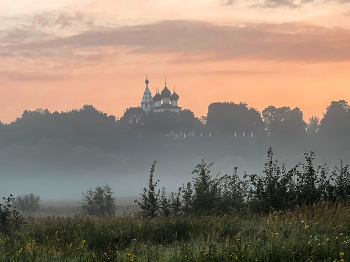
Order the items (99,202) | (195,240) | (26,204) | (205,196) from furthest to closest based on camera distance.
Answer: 1. (26,204)
2. (99,202)
3. (205,196)
4. (195,240)

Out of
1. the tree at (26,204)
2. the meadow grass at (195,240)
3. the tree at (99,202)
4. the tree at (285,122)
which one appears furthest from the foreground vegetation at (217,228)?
the tree at (285,122)

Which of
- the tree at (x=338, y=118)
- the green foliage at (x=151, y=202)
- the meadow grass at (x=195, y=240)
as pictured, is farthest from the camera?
the tree at (x=338, y=118)

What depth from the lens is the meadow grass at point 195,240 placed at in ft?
28.3

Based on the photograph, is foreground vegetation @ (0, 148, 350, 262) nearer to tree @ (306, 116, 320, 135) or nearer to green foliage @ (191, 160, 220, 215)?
green foliage @ (191, 160, 220, 215)

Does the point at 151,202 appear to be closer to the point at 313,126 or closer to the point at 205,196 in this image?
the point at 205,196

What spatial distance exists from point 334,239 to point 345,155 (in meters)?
140

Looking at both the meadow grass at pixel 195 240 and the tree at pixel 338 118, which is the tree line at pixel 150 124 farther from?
Result: the meadow grass at pixel 195 240

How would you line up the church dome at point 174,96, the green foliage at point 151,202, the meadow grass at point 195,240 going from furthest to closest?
the church dome at point 174,96
the green foliage at point 151,202
the meadow grass at point 195,240

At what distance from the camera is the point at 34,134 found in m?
164

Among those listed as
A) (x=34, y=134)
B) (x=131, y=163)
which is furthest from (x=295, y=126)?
(x=34, y=134)

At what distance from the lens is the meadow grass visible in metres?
8.62

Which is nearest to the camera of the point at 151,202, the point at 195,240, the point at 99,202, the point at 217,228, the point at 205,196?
the point at 195,240

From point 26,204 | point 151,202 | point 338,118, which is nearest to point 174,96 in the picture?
point 338,118

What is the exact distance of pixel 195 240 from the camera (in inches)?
452
